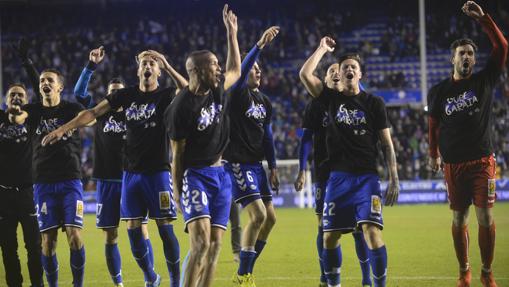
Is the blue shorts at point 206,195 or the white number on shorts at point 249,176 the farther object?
the white number on shorts at point 249,176

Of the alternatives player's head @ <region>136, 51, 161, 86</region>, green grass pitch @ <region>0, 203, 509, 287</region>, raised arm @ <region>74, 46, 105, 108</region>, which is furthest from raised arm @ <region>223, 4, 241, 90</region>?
green grass pitch @ <region>0, 203, 509, 287</region>

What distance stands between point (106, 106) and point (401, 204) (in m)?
22.7

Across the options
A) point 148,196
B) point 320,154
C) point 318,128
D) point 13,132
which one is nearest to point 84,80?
point 13,132

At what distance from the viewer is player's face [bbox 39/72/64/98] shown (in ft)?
31.9

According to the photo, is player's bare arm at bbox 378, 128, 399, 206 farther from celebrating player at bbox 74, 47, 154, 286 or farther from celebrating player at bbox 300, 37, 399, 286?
celebrating player at bbox 74, 47, 154, 286

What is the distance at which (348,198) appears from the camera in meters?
8.59

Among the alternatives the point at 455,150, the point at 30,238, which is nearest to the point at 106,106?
the point at 30,238

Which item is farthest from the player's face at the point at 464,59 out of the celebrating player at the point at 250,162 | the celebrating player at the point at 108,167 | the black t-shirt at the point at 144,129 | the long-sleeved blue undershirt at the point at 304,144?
the celebrating player at the point at 108,167

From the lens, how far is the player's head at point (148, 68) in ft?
30.5

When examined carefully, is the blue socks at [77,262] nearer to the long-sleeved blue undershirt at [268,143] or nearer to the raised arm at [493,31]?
the long-sleeved blue undershirt at [268,143]

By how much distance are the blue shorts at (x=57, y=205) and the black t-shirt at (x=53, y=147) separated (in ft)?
0.33

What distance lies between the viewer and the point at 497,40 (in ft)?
30.9

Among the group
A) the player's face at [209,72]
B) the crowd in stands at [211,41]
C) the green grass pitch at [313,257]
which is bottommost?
the green grass pitch at [313,257]

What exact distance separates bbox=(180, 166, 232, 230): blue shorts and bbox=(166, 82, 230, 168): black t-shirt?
4.4 inches
